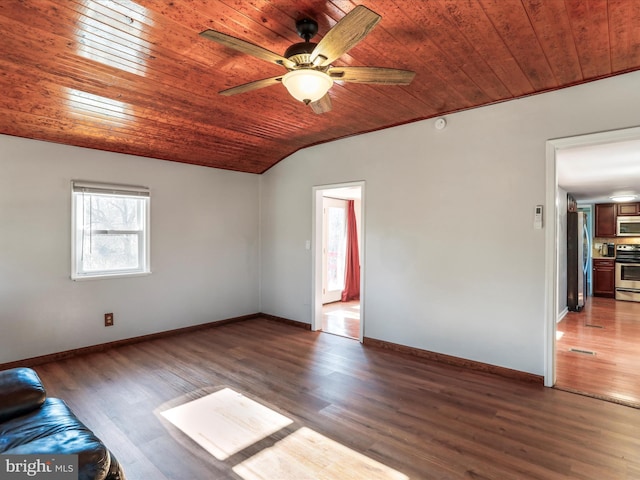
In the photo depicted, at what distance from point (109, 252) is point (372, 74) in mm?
3674

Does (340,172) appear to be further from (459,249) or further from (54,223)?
(54,223)

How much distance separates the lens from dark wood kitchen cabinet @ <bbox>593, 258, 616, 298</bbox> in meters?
7.41

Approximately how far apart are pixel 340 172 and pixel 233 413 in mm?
3009

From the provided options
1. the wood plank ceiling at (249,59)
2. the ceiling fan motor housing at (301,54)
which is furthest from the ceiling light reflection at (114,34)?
the ceiling fan motor housing at (301,54)

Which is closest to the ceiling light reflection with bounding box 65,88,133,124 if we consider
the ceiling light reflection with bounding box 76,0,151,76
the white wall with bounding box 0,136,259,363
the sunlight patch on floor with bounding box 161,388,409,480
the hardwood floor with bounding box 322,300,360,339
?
the ceiling light reflection with bounding box 76,0,151,76

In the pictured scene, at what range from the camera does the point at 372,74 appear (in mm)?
2061

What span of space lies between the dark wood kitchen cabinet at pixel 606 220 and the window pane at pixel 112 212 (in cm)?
908

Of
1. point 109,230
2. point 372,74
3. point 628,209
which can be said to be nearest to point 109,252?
point 109,230

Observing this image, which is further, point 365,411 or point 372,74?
point 365,411

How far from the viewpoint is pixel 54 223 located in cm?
371

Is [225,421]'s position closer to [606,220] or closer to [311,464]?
[311,464]

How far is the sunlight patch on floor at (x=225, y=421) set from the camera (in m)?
2.27

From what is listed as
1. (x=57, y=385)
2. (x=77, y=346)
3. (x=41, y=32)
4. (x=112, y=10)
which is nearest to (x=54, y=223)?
(x=77, y=346)

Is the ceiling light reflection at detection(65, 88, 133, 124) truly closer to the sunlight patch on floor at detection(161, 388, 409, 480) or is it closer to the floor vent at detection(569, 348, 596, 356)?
the sunlight patch on floor at detection(161, 388, 409, 480)
